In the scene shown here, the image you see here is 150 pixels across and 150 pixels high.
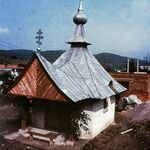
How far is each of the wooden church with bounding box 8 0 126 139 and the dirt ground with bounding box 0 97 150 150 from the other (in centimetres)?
65

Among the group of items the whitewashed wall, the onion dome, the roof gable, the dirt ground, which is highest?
the onion dome

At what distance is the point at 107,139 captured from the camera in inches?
619

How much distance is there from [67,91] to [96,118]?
3.07m

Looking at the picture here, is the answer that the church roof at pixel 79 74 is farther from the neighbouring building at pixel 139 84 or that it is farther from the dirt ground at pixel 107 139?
the neighbouring building at pixel 139 84

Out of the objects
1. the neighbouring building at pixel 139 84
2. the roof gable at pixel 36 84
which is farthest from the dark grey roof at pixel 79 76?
the neighbouring building at pixel 139 84

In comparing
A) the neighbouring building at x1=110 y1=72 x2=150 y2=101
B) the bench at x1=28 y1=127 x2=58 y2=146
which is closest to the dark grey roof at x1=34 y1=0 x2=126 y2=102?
the bench at x1=28 y1=127 x2=58 y2=146

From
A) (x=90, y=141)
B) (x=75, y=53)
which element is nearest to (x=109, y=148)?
(x=90, y=141)

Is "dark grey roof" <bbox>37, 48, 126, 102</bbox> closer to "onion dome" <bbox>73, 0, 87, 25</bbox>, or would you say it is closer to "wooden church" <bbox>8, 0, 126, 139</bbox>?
"wooden church" <bbox>8, 0, 126, 139</bbox>

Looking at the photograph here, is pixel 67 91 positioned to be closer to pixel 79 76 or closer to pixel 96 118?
pixel 79 76

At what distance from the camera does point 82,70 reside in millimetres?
17719

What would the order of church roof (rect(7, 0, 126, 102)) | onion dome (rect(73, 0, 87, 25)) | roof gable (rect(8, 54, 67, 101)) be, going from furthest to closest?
1. onion dome (rect(73, 0, 87, 25))
2. church roof (rect(7, 0, 126, 102))
3. roof gable (rect(8, 54, 67, 101))

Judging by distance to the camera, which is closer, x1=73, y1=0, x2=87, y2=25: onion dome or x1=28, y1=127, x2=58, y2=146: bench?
x1=28, y1=127, x2=58, y2=146: bench

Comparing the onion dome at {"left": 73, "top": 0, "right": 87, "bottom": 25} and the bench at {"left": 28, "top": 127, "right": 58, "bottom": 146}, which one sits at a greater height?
the onion dome at {"left": 73, "top": 0, "right": 87, "bottom": 25}

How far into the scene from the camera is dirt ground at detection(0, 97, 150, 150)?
1407 centimetres
